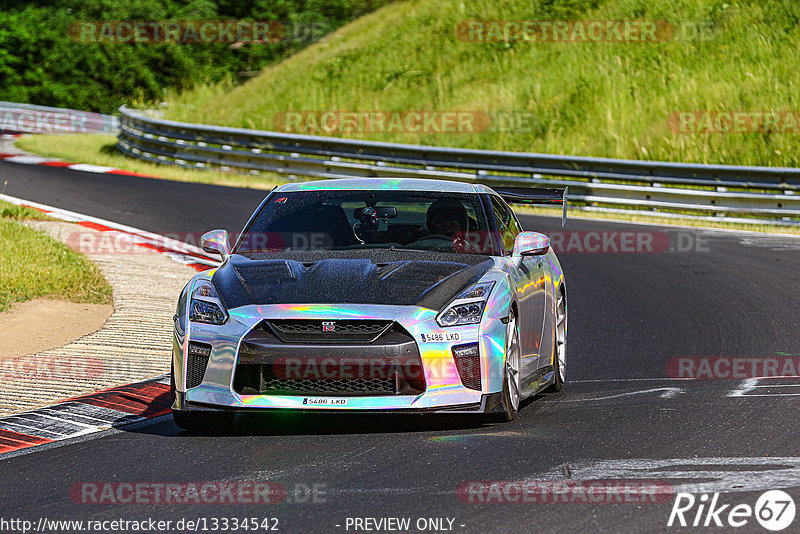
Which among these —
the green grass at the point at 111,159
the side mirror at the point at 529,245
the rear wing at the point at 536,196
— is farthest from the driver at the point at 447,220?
the green grass at the point at 111,159

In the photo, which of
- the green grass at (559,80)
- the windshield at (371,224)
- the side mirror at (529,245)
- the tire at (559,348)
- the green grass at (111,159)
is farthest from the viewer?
the green grass at (559,80)

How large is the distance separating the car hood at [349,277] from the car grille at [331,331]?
0.13 metres

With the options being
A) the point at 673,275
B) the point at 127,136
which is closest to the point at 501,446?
the point at 673,275

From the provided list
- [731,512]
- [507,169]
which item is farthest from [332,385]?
[507,169]

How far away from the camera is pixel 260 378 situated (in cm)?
654

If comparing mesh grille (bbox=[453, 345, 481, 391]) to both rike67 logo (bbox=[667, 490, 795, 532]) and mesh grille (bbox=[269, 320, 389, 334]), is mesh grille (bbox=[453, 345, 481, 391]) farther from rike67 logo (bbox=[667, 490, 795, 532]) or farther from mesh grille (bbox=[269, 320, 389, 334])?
rike67 logo (bbox=[667, 490, 795, 532])

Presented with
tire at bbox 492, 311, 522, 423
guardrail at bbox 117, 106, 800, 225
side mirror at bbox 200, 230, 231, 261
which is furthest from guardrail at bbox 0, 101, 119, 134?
tire at bbox 492, 311, 522, 423

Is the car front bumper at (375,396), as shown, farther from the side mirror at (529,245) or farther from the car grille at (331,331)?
the side mirror at (529,245)

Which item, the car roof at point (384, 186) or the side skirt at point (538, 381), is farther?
the car roof at point (384, 186)

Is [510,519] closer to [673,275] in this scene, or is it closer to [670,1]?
[673,275]

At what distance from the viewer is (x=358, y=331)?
6.50m

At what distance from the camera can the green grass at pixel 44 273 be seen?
39.1ft

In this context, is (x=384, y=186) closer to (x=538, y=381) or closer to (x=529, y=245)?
(x=529, y=245)

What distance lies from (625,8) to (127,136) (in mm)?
14173
